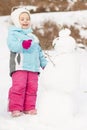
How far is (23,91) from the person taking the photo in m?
6.02

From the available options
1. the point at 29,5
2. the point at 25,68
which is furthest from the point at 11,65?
the point at 29,5

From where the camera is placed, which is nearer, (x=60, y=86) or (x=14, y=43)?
(x=14, y=43)

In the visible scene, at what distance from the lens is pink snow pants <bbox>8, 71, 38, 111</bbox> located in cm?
594

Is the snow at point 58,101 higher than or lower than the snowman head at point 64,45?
lower

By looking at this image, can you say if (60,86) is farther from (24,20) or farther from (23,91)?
(24,20)

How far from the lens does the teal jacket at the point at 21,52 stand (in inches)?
231

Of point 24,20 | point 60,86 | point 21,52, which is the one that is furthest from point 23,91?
point 24,20

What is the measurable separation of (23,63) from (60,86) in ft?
2.27

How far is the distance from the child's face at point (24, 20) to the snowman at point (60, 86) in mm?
635

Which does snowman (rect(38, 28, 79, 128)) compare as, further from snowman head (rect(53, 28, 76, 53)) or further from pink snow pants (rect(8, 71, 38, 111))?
pink snow pants (rect(8, 71, 38, 111))

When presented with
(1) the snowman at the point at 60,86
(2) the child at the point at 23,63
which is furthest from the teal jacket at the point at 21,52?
(1) the snowman at the point at 60,86

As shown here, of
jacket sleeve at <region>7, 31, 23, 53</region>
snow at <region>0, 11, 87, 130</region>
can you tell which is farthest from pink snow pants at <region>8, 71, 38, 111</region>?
jacket sleeve at <region>7, 31, 23, 53</region>

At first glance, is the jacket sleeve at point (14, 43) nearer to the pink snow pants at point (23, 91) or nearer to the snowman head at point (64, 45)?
the pink snow pants at point (23, 91)

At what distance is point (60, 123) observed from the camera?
18.7 ft
